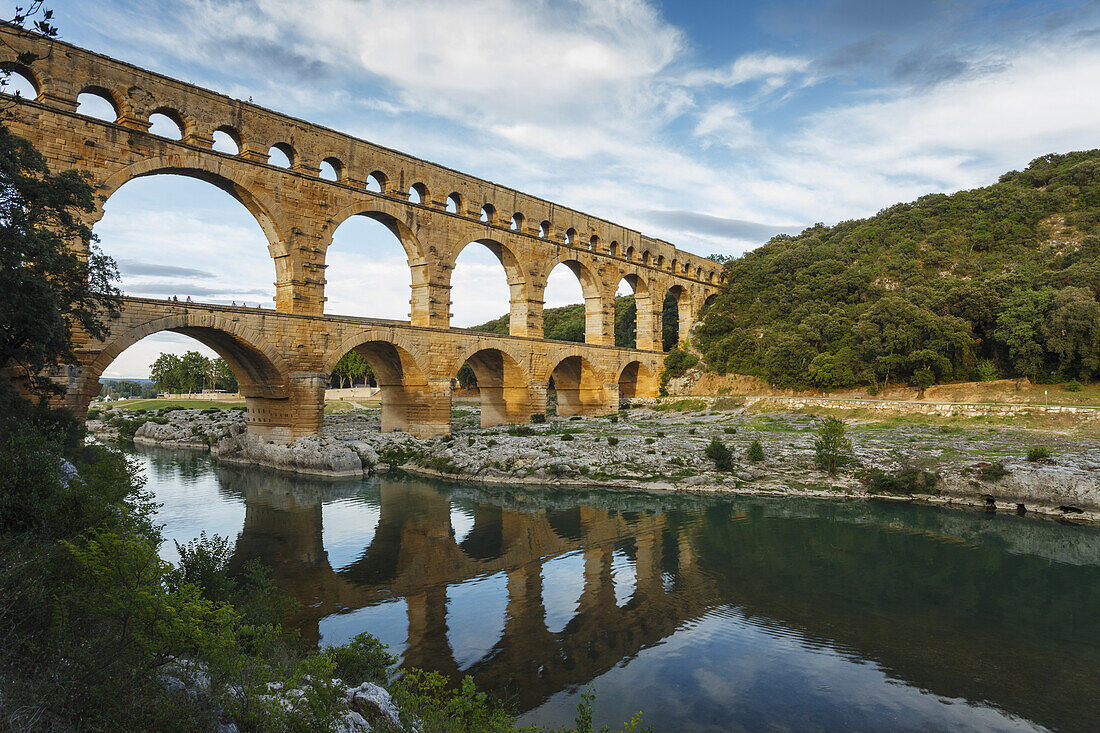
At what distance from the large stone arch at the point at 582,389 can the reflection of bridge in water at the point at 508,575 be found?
2178 centimetres

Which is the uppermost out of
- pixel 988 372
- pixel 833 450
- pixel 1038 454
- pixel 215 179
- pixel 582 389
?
pixel 215 179

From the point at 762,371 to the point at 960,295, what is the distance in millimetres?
12604

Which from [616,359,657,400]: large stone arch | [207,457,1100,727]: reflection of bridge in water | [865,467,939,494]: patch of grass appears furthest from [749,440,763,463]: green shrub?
[616,359,657,400]: large stone arch

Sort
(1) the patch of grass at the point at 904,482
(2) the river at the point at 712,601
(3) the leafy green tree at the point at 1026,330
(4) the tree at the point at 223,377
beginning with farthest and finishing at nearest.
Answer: (4) the tree at the point at 223,377 → (3) the leafy green tree at the point at 1026,330 → (1) the patch of grass at the point at 904,482 → (2) the river at the point at 712,601

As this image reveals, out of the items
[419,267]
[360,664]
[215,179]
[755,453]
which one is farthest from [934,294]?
[360,664]

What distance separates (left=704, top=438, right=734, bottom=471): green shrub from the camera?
22.2m

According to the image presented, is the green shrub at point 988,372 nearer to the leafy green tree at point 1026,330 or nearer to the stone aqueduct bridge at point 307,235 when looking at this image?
the leafy green tree at point 1026,330

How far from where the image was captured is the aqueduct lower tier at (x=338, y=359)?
20.6 m

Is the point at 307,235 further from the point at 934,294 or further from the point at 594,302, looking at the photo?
the point at 934,294

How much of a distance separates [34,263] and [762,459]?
850 inches

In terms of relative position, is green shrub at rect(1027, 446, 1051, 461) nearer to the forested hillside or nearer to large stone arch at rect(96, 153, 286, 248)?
the forested hillside

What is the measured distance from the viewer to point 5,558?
193 inches

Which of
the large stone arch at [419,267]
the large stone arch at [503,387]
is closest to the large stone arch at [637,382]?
the large stone arch at [503,387]

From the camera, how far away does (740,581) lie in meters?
12.3
